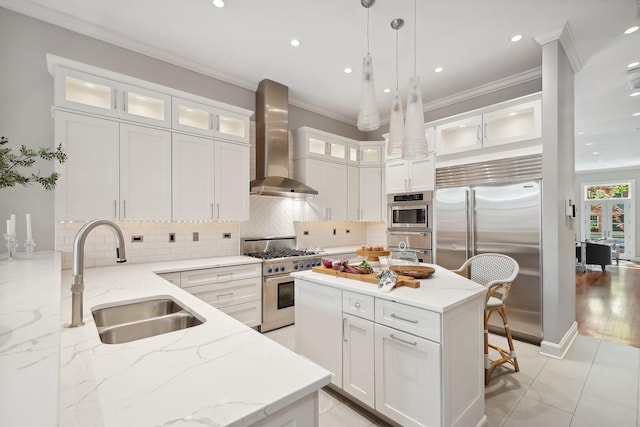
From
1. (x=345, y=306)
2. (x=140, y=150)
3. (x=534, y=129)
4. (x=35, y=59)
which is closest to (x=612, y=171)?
(x=534, y=129)

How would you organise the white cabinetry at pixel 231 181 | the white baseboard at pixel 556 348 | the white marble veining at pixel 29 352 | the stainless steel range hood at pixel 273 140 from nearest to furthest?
the white marble veining at pixel 29 352
the white baseboard at pixel 556 348
the white cabinetry at pixel 231 181
the stainless steel range hood at pixel 273 140

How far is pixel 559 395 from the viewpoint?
→ 2316mm

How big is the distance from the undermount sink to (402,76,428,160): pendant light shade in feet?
5.64

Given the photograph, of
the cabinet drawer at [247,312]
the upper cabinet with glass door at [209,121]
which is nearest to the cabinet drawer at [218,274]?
the cabinet drawer at [247,312]

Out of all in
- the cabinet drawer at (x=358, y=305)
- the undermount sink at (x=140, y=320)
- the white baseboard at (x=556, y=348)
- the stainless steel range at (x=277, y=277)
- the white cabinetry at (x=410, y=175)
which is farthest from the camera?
the white cabinetry at (x=410, y=175)

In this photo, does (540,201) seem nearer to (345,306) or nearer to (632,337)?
(632,337)

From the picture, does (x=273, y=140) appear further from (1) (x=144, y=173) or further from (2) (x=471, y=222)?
(2) (x=471, y=222)

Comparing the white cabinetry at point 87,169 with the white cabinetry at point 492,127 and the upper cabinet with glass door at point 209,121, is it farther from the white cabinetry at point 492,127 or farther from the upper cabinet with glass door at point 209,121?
the white cabinetry at point 492,127

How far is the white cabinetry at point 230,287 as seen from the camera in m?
2.98

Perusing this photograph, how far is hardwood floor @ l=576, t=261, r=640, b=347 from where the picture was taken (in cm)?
356

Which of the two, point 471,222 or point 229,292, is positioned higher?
point 471,222

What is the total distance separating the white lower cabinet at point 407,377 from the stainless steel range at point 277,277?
75.3 inches

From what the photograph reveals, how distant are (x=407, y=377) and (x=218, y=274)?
85.8 inches

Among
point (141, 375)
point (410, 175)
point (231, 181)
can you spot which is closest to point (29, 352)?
point (141, 375)
